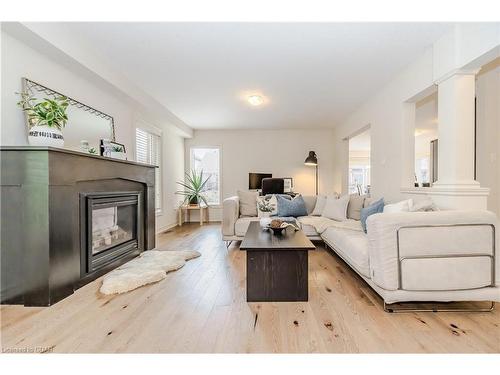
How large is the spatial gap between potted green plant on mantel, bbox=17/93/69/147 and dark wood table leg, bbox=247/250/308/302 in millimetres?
1958

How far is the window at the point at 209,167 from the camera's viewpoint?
7211mm

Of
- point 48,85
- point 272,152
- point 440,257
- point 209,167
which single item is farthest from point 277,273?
point 209,167

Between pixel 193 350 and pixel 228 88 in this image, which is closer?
pixel 193 350

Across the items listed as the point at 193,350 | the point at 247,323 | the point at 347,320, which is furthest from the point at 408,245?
the point at 193,350

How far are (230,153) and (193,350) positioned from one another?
5.89 metres

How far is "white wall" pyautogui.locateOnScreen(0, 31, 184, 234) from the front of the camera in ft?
7.38

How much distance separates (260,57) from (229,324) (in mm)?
2753

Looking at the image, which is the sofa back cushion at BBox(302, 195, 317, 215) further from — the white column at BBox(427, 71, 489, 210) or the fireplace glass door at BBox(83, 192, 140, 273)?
the fireplace glass door at BBox(83, 192, 140, 273)

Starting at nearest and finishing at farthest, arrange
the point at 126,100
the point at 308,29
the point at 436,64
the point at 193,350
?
the point at 193,350, the point at 308,29, the point at 436,64, the point at 126,100

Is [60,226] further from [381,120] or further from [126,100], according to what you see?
[381,120]

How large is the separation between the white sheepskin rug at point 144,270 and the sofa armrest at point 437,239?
2.16 metres

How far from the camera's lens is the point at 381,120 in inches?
164

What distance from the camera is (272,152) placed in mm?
7141

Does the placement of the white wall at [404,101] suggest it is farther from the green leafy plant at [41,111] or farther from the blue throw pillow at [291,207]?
the green leafy plant at [41,111]
